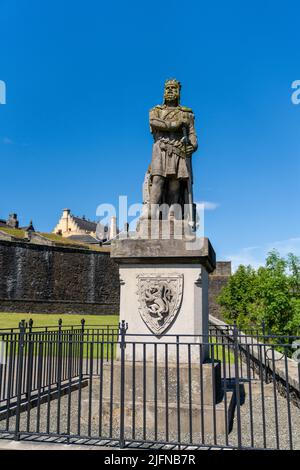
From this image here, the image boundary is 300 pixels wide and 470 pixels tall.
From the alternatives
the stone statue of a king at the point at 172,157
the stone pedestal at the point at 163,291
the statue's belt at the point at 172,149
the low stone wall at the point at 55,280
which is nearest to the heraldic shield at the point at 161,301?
the stone pedestal at the point at 163,291

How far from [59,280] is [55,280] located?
54 cm

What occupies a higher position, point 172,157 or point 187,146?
point 187,146

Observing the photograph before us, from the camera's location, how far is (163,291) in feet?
20.0

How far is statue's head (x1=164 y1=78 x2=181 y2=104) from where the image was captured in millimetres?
7262

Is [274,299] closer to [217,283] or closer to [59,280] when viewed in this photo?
[217,283]

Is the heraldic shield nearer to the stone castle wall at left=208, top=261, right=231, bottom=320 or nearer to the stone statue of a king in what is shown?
the stone statue of a king

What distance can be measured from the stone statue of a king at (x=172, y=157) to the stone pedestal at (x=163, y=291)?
0.86 meters

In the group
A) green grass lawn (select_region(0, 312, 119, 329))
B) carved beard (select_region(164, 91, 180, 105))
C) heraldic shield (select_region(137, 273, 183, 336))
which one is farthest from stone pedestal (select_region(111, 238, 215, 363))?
green grass lawn (select_region(0, 312, 119, 329))

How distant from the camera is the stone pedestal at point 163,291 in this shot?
6.02 metres

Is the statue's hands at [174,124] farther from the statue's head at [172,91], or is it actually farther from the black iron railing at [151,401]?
the black iron railing at [151,401]

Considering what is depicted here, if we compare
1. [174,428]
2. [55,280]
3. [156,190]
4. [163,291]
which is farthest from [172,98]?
[55,280]

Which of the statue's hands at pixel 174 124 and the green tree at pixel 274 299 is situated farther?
the green tree at pixel 274 299
